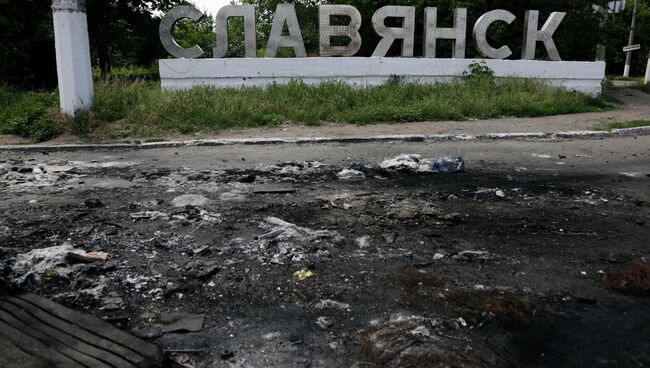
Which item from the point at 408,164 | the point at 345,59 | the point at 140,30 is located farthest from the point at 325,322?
the point at 140,30

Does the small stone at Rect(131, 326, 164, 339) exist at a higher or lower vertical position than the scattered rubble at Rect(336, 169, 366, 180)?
lower

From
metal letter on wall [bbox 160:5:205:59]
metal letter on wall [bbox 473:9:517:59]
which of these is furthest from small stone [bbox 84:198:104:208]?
metal letter on wall [bbox 473:9:517:59]

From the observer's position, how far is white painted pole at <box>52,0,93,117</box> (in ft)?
30.6

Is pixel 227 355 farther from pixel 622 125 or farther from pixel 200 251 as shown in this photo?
pixel 622 125

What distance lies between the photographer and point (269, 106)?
36.9 feet

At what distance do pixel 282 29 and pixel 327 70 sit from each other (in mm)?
1632

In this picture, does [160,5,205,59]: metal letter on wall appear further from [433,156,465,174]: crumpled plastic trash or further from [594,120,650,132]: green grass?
[594,120,650,132]: green grass

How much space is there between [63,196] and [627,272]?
17.3 ft

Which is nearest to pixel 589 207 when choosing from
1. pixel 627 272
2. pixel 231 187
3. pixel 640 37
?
pixel 627 272

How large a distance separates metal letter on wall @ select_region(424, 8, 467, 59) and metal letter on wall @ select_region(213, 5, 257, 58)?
4.84 m

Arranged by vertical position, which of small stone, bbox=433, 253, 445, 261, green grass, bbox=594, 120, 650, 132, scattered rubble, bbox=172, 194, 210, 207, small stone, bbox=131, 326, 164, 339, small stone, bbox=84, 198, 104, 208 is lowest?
small stone, bbox=131, 326, 164, 339

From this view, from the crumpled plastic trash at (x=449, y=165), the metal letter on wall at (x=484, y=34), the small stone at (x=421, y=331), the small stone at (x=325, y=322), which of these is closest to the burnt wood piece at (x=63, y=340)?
the small stone at (x=325, y=322)

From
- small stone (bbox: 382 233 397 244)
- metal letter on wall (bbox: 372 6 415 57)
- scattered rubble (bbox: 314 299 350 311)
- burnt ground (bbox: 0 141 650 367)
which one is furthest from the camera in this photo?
metal letter on wall (bbox: 372 6 415 57)

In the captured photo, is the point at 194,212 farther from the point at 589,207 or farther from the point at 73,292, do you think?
the point at 589,207
